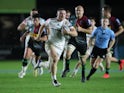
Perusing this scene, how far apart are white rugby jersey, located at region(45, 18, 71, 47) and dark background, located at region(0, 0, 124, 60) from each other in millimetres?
19856

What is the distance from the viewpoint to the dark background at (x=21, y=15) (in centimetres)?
3919

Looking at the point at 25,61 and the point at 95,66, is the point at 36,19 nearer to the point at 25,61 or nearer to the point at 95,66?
the point at 25,61

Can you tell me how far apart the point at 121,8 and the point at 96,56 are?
2164 centimetres

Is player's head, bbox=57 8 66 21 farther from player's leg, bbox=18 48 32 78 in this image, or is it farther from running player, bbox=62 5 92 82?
player's leg, bbox=18 48 32 78

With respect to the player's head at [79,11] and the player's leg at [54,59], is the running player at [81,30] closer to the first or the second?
the player's head at [79,11]

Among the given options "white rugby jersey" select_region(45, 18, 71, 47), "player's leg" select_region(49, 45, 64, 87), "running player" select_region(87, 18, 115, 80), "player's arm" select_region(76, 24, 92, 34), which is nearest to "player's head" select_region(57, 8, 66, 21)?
"white rugby jersey" select_region(45, 18, 71, 47)

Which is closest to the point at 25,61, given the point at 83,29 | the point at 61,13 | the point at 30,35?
the point at 30,35

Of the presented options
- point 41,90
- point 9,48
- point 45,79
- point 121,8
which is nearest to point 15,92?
point 41,90

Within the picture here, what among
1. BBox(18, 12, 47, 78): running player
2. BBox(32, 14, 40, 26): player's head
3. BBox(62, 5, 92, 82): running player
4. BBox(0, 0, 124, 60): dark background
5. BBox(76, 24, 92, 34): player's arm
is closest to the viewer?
BBox(76, 24, 92, 34): player's arm

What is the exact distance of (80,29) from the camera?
21.0 metres

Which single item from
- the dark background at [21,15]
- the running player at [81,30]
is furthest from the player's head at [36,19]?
the dark background at [21,15]

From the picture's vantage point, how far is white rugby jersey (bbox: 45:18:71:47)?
1833cm

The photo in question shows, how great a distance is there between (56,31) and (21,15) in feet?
74.2

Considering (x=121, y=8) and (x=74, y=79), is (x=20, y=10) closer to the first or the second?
(x=121, y=8)
